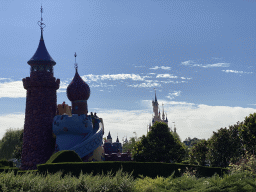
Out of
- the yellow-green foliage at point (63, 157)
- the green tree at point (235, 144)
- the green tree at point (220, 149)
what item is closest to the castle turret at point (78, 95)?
the yellow-green foliage at point (63, 157)

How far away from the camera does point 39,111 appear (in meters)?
33.8

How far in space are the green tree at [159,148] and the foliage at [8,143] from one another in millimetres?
30202

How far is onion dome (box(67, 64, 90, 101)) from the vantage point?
38094 millimetres

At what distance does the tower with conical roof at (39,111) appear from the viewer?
3312cm

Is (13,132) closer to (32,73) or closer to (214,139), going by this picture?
(32,73)

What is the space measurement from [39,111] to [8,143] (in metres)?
26.8

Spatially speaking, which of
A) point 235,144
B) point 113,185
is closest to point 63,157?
point 113,185

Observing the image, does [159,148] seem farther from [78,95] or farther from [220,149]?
[78,95]

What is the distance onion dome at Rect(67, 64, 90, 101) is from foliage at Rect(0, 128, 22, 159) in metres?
23.5

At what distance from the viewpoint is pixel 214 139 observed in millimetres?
31906

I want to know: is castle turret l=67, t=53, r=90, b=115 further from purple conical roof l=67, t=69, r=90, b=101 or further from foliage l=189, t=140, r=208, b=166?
foliage l=189, t=140, r=208, b=166

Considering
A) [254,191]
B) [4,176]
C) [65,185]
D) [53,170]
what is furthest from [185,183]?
[53,170]

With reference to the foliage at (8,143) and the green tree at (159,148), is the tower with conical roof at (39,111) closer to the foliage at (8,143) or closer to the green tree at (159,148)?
the green tree at (159,148)

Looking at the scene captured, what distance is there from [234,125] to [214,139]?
2877mm
